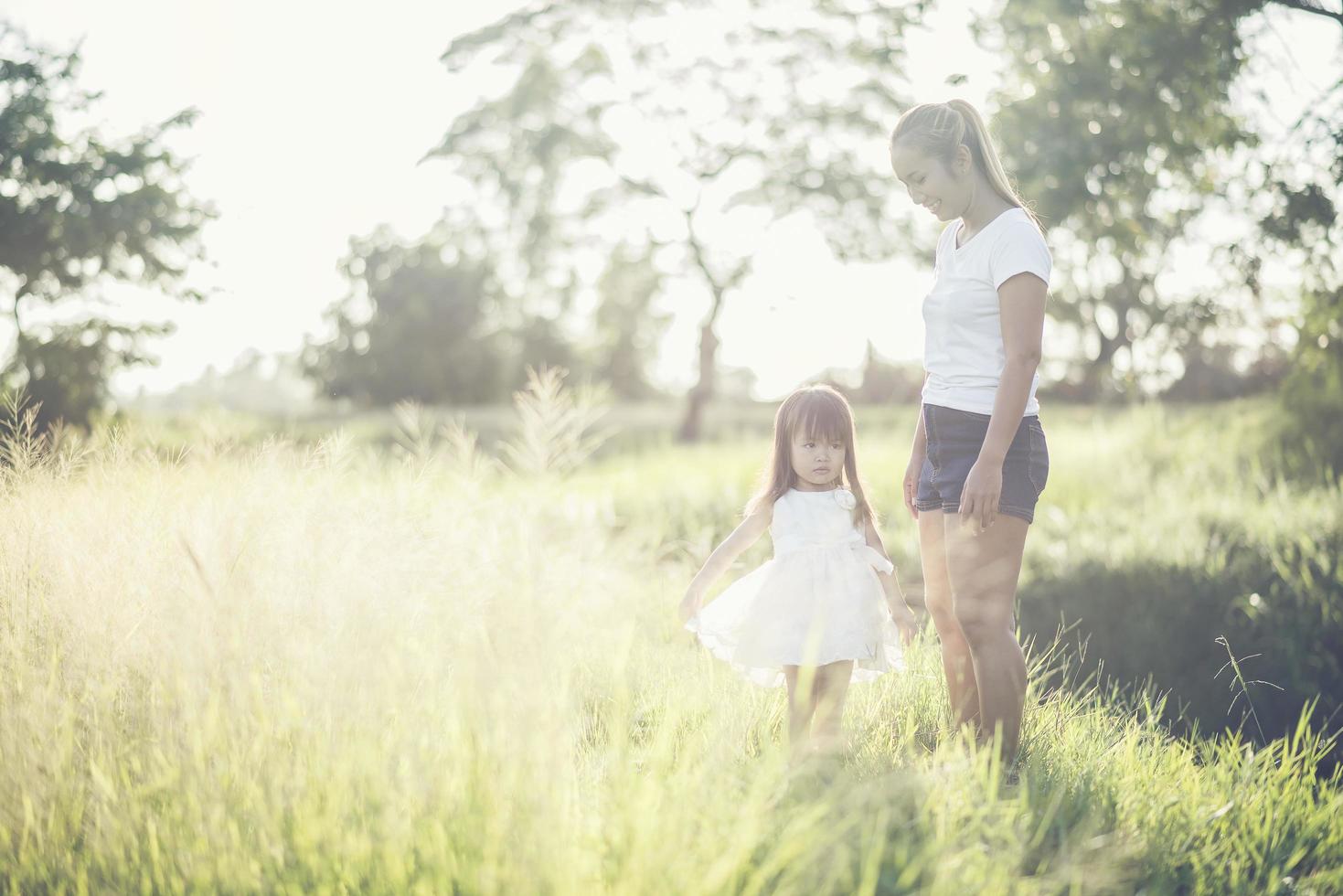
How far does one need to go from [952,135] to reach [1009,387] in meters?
0.78

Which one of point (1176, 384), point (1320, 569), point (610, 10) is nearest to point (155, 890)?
point (1320, 569)

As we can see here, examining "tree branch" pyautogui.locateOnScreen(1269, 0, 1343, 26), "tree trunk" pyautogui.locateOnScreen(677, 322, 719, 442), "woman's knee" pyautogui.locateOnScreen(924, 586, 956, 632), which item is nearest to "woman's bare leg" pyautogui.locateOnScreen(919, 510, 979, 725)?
"woman's knee" pyautogui.locateOnScreen(924, 586, 956, 632)

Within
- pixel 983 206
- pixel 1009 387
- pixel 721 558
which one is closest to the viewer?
pixel 1009 387

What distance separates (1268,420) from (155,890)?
1140 centimetres

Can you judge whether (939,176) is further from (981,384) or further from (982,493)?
(982,493)

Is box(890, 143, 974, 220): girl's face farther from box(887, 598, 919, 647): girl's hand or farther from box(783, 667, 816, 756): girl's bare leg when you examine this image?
box(783, 667, 816, 756): girl's bare leg

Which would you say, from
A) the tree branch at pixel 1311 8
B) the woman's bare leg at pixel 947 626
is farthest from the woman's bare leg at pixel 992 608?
the tree branch at pixel 1311 8

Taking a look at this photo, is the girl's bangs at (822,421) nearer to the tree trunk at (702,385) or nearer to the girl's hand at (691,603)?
the girl's hand at (691,603)

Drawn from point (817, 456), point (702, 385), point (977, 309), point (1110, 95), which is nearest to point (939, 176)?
point (977, 309)

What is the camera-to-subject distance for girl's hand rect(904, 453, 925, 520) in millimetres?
3262

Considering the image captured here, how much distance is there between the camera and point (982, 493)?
8.62 ft

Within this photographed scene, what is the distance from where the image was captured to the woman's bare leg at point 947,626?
9.84 feet

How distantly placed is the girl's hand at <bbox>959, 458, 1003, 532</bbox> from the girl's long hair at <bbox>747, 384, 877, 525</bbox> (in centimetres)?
47

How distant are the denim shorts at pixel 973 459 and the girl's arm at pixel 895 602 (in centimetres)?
24
